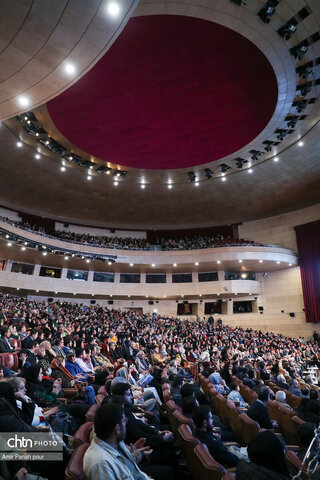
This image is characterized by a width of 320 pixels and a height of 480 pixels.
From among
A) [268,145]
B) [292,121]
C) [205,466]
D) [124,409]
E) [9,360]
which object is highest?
[268,145]

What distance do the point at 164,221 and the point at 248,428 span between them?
2014 centimetres

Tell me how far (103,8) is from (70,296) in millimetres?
17713

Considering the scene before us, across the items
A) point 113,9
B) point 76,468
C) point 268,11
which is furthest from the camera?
point 268,11

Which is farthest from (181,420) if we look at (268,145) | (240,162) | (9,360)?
(240,162)

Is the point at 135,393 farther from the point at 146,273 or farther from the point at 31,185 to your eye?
the point at 146,273

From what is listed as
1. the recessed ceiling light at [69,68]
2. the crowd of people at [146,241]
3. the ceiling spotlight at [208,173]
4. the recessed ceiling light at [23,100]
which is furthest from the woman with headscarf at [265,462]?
the crowd of people at [146,241]

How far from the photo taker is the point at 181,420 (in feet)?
Answer: 9.71

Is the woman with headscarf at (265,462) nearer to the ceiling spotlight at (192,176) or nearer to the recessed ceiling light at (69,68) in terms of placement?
the recessed ceiling light at (69,68)

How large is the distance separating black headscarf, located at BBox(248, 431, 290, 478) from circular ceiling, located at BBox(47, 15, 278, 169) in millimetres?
9932

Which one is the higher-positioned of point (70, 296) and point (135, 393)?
point (70, 296)

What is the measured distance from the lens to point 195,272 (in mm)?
21406

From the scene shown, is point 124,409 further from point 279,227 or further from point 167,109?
point 279,227

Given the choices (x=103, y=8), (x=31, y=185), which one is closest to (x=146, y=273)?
(x=31, y=185)

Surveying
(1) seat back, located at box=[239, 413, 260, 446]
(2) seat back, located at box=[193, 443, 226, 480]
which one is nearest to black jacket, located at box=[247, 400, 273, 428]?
(1) seat back, located at box=[239, 413, 260, 446]
